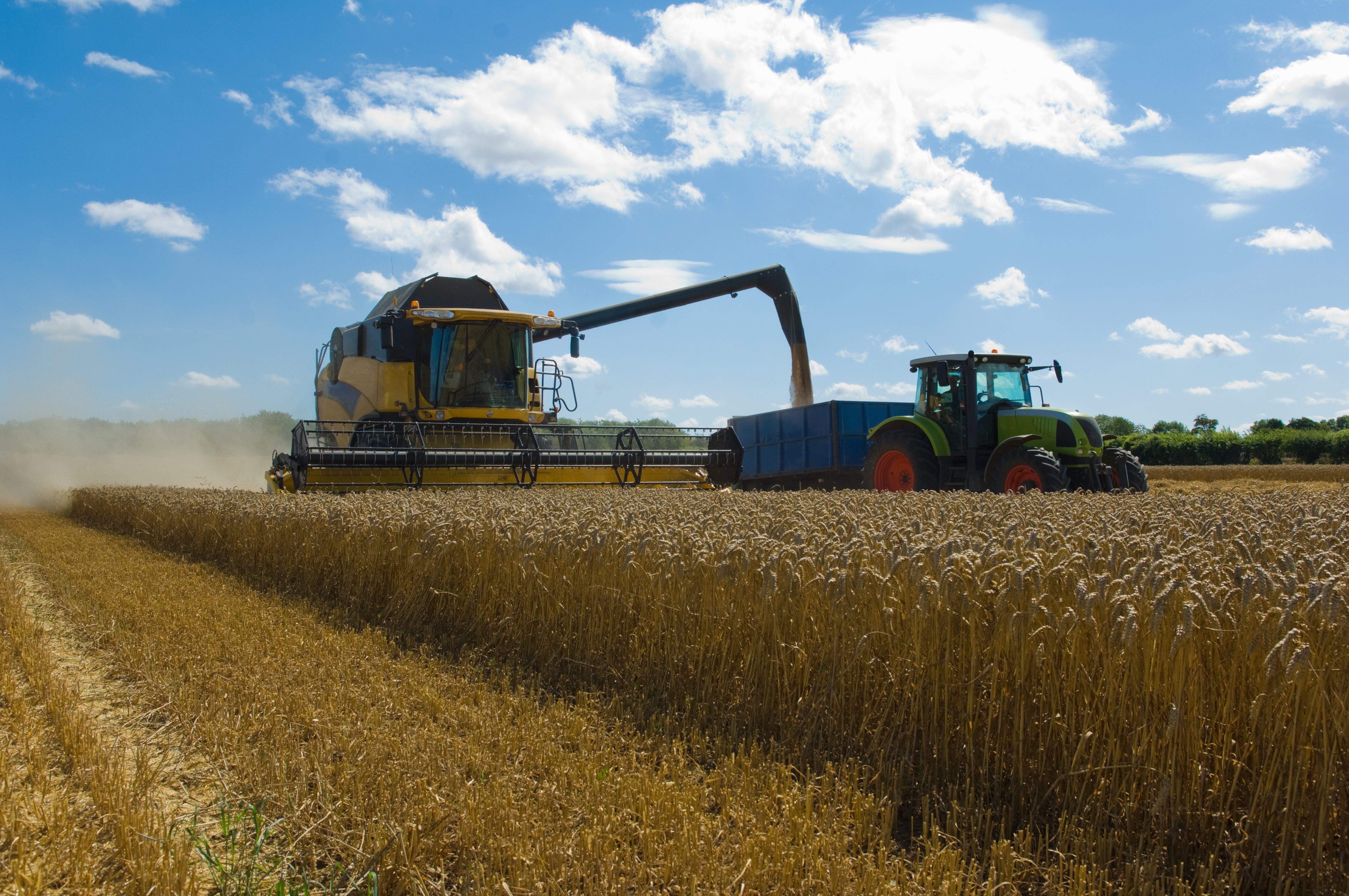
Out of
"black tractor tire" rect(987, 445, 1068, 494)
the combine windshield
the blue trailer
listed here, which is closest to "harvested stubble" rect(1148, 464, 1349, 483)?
the blue trailer

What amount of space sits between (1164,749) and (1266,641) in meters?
0.46

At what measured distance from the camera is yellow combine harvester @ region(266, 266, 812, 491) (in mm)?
12492

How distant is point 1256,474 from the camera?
3095cm

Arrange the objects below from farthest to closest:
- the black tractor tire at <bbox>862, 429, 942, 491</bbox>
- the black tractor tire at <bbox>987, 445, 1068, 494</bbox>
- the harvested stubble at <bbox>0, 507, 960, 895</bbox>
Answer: the black tractor tire at <bbox>862, 429, 942, 491</bbox>, the black tractor tire at <bbox>987, 445, 1068, 494</bbox>, the harvested stubble at <bbox>0, 507, 960, 895</bbox>

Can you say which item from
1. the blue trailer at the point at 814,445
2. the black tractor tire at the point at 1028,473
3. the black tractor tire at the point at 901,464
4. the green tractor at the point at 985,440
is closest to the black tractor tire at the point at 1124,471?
the green tractor at the point at 985,440

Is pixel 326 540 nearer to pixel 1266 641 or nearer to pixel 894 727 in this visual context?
→ pixel 894 727

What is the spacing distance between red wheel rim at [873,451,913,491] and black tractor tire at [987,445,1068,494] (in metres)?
1.64

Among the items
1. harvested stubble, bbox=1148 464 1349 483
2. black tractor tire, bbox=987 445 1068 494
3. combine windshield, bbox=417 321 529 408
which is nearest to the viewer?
black tractor tire, bbox=987 445 1068 494

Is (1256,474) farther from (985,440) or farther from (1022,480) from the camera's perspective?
(1022,480)

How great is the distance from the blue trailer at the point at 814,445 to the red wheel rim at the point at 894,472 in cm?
278

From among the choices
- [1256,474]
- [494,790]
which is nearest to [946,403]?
[494,790]

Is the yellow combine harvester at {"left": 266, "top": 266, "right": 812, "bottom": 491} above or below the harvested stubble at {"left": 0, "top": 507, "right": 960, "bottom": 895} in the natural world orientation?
above

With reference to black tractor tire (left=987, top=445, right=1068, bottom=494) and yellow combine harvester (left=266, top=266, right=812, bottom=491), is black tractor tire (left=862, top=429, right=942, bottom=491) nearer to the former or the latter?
black tractor tire (left=987, top=445, right=1068, bottom=494)

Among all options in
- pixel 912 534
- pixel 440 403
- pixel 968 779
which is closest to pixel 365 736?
pixel 968 779
